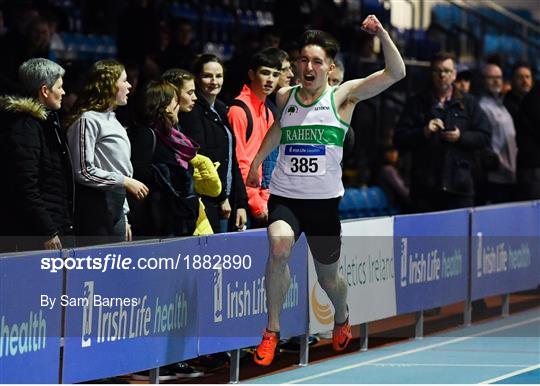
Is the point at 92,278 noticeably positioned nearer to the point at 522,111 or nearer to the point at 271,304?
the point at 271,304

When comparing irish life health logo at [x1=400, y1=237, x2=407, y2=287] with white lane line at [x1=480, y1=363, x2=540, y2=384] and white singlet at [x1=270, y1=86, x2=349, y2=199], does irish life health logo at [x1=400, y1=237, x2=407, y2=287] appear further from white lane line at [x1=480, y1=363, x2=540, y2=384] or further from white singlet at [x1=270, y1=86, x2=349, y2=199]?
white singlet at [x1=270, y1=86, x2=349, y2=199]

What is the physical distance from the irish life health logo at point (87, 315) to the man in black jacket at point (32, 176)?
48 centimetres

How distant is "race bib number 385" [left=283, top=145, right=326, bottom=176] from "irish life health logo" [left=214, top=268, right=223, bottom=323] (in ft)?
3.72

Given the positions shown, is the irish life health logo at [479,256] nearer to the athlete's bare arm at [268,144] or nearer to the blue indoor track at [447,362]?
the blue indoor track at [447,362]

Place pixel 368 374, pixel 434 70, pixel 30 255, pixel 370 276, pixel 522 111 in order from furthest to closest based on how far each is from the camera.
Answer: pixel 522 111
pixel 434 70
pixel 370 276
pixel 368 374
pixel 30 255

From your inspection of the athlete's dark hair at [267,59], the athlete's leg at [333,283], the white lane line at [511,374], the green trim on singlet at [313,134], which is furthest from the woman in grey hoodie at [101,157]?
the white lane line at [511,374]

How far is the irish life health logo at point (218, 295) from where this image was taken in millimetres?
10375

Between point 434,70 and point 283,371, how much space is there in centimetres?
409

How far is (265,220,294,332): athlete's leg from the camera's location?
939 centimetres

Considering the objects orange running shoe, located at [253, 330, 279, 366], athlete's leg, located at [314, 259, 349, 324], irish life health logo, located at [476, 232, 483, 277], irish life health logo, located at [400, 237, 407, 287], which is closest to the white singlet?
athlete's leg, located at [314, 259, 349, 324]

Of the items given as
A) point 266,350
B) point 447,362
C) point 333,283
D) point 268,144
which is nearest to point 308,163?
point 268,144

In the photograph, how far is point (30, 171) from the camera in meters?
9.22

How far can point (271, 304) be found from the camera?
9523mm

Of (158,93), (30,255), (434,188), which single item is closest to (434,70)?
(434,188)
